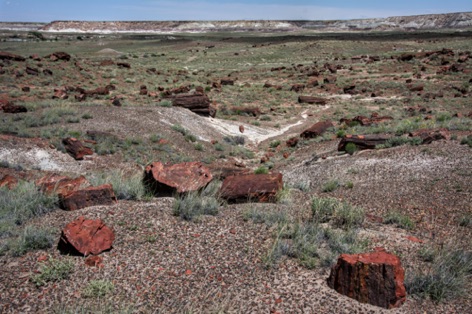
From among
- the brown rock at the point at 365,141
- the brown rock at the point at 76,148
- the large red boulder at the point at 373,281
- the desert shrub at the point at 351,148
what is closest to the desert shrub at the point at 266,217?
the large red boulder at the point at 373,281

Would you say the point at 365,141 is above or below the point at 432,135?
below

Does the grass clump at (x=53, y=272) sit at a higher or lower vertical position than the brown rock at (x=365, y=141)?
higher

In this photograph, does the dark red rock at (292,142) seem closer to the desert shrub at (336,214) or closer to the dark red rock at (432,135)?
the dark red rock at (432,135)

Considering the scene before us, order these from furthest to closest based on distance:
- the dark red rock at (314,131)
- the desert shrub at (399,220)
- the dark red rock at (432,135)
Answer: the dark red rock at (314,131) < the dark red rock at (432,135) < the desert shrub at (399,220)

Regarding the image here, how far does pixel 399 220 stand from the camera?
7398 millimetres

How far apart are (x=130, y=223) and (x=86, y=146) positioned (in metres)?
9.60

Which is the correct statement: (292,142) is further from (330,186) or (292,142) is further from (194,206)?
(194,206)

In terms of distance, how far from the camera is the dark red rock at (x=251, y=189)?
26.4ft

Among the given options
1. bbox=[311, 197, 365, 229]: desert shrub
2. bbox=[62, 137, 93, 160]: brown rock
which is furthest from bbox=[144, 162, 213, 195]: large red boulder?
bbox=[62, 137, 93, 160]: brown rock

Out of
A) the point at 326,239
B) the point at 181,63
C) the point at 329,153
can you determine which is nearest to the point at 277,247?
the point at 326,239

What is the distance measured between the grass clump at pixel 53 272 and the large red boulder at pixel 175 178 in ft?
9.51

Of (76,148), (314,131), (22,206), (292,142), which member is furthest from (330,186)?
(76,148)

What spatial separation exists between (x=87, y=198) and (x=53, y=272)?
212cm

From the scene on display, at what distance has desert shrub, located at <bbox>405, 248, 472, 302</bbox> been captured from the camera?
4828 millimetres
